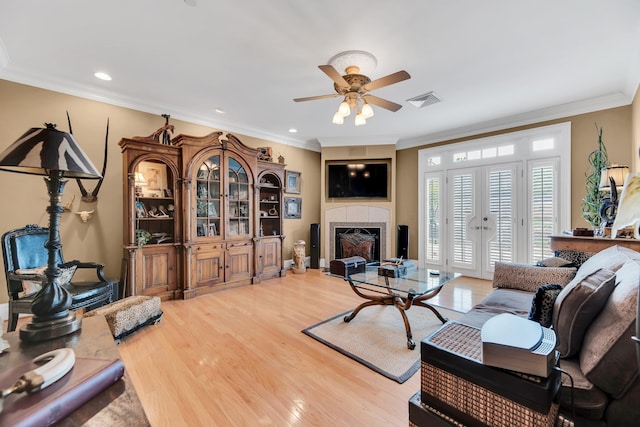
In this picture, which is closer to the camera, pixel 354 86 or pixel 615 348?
pixel 615 348

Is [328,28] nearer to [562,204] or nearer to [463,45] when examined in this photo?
[463,45]

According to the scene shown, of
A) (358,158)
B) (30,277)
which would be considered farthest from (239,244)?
(358,158)

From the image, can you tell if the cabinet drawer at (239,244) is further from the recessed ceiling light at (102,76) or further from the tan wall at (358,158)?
the recessed ceiling light at (102,76)

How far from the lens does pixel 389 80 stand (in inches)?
94.5

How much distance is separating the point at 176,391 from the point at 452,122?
5121mm

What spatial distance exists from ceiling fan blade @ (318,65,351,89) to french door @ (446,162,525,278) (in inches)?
134

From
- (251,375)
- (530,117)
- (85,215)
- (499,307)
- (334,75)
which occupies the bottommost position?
(251,375)

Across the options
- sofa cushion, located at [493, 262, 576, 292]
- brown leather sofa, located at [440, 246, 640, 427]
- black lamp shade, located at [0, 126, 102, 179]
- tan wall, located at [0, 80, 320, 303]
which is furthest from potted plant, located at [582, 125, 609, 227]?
tan wall, located at [0, 80, 320, 303]

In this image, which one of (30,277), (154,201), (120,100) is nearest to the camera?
(30,277)

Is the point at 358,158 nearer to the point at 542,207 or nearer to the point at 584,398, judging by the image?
the point at 542,207

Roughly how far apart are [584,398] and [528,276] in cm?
175

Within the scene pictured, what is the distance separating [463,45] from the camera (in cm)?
248

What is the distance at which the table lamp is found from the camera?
251 cm

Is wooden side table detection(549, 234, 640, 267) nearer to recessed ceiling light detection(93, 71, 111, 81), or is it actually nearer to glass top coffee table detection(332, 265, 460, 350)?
glass top coffee table detection(332, 265, 460, 350)
